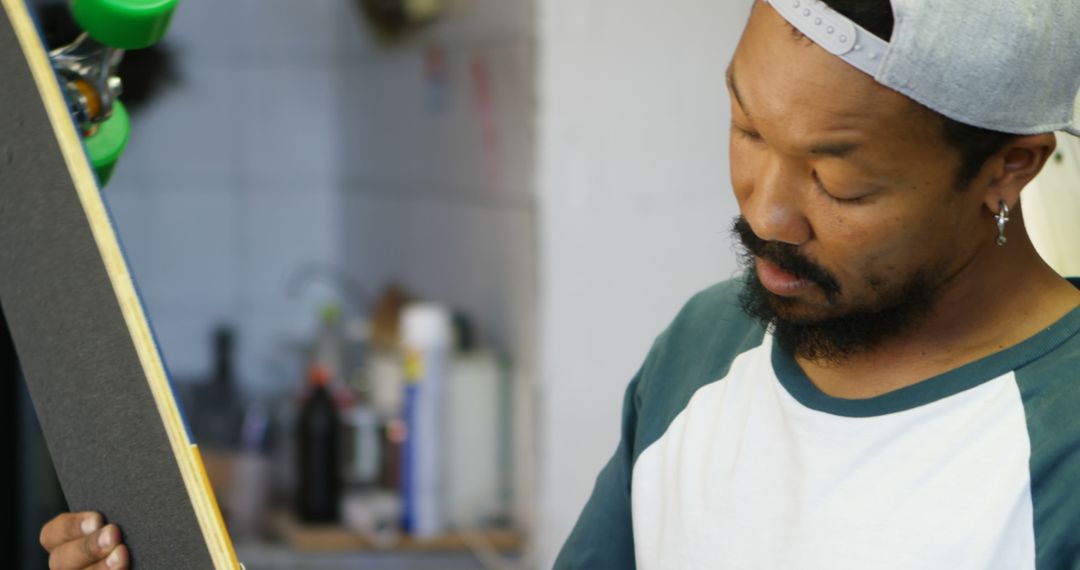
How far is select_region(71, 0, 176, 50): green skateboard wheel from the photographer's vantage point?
977mm

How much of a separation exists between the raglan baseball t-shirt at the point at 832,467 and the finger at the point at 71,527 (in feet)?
1.44

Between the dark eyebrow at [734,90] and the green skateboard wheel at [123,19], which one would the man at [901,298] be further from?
the green skateboard wheel at [123,19]

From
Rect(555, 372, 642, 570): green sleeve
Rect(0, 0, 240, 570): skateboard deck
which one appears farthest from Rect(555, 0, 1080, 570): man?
Rect(0, 0, 240, 570): skateboard deck

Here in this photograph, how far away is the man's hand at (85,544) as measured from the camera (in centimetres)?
100

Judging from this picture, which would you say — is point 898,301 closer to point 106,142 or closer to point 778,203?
point 778,203

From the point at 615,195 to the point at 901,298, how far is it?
1228 mm

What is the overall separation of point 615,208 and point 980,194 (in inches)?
49.0

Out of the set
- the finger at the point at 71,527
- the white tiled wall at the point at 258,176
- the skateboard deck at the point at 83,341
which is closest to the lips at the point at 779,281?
the skateboard deck at the point at 83,341

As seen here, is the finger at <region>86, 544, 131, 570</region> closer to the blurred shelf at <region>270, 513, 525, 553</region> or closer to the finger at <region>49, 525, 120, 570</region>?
the finger at <region>49, 525, 120, 570</region>

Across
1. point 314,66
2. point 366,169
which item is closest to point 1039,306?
point 366,169

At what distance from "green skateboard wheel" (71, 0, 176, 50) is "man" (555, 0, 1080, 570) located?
1.46 ft

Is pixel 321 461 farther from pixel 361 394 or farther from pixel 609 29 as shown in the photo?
pixel 609 29

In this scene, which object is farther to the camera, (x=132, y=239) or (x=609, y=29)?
(x=132, y=239)

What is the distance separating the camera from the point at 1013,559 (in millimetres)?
924
